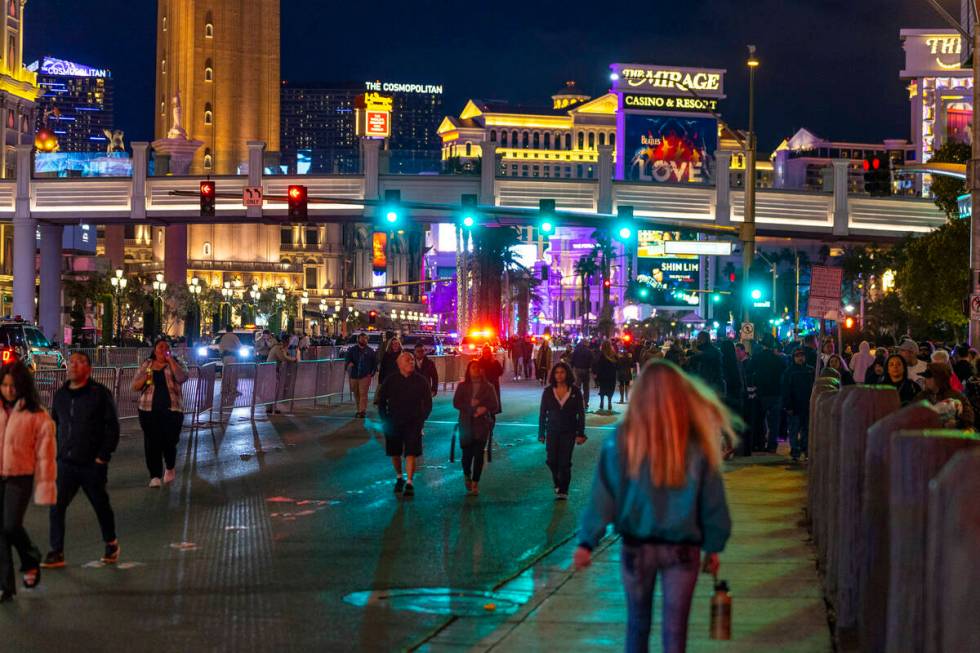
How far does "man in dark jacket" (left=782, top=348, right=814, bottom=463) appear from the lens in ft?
67.3

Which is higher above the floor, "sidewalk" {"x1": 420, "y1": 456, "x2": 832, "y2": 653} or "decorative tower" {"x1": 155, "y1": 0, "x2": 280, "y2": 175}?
"decorative tower" {"x1": 155, "y1": 0, "x2": 280, "y2": 175}

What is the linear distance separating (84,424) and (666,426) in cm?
674

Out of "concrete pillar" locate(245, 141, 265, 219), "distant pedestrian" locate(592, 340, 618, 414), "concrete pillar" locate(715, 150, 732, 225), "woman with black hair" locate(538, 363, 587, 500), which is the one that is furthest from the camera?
A: "concrete pillar" locate(715, 150, 732, 225)

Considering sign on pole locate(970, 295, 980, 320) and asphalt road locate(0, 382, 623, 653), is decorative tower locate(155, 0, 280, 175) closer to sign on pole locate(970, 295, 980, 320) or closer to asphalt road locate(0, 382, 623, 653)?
sign on pole locate(970, 295, 980, 320)

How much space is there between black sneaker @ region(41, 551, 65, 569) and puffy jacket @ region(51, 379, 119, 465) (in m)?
0.74

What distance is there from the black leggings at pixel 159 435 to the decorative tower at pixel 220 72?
102042mm

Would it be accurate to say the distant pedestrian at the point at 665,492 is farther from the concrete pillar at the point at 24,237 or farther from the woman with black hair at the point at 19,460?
the concrete pillar at the point at 24,237

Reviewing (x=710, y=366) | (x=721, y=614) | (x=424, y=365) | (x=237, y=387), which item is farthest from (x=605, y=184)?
(x=721, y=614)

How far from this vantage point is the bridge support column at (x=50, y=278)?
195 ft

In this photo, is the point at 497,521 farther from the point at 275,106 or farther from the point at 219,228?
the point at 219,228

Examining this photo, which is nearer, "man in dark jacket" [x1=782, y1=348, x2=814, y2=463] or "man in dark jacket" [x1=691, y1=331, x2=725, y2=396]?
"man in dark jacket" [x1=782, y1=348, x2=814, y2=463]

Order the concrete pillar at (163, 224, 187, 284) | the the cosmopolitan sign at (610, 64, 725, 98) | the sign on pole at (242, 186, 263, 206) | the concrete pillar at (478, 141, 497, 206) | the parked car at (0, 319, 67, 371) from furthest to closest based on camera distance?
the the cosmopolitan sign at (610, 64, 725, 98)
the concrete pillar at (163, 224, 187, 284)
the concrete pillar at (478, 141, 497, 206)
the sign on pole at (242, 186, 263, 206)
the parked car at (0, 319, 67, 371)

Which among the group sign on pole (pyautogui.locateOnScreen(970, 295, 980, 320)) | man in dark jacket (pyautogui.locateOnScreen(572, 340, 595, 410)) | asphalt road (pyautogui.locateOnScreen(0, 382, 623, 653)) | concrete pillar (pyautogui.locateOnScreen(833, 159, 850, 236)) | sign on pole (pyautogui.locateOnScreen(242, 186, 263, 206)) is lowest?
asphalt road (pyautogui.locateOnScreen(0, 382, 623, 653))

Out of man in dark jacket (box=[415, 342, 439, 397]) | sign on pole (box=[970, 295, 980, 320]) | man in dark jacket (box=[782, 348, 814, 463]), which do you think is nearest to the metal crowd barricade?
man in dark jacket (box=[415, 342, 439, 397])
